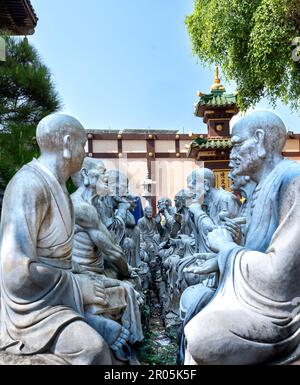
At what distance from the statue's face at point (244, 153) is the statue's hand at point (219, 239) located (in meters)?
0.33

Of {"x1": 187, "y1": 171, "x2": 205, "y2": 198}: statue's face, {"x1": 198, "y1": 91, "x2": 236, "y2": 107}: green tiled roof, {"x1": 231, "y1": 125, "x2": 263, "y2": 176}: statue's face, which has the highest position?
{"x1": 198, "y1": 91, "x2": 236, "y2": 107}: green tiled roof

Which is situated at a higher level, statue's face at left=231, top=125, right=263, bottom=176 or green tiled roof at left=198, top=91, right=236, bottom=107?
green tiled roof at left=198, top=91, right=236, bottom=107

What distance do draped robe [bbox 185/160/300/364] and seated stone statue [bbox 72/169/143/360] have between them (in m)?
0.81

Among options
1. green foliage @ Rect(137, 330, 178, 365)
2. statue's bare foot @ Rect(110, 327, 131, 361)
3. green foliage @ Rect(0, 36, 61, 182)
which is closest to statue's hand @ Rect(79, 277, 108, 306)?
statue's bare foot @ Rect(110, 327, 131, 361)

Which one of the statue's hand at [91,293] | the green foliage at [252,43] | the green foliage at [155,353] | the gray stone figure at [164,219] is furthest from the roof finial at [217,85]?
the statue's hand at [91,293]

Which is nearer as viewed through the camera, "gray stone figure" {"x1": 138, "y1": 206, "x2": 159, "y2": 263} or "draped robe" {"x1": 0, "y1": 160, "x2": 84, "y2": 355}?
"draped robe" {"x1": 0, "y1": 160, "x2": 84, "y2": 355}

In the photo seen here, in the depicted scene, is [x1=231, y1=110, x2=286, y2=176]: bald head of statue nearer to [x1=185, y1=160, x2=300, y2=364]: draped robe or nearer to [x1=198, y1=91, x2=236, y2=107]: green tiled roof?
[x1=185, y1=160, x2=300, y2=364]: draped robe

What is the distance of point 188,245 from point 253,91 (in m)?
10.2

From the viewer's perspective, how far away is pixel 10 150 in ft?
23.8

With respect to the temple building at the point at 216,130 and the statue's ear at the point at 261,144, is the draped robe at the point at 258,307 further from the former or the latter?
the temple building at the point at 216,130

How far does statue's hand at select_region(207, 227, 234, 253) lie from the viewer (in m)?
2.33

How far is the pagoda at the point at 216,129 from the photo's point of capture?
1516 cm
